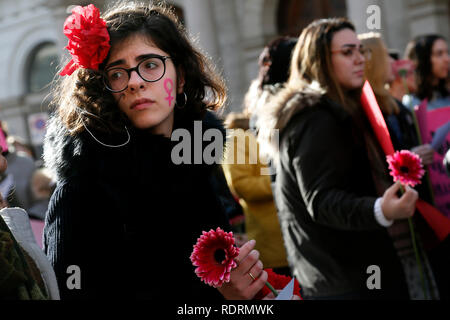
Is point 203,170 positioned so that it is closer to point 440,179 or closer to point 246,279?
point 246,279

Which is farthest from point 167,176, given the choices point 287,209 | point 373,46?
point 373,46

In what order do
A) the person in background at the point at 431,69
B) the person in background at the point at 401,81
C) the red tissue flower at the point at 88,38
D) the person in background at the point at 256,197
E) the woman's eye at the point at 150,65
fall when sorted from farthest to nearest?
1. the person in background at the point at 431,69
2. the person in background at the point at 401,81
3. the person in background at the point at 256,197
4. the woman's eye at the point at 150,65
5. the red tissue flower at the point at 88,38

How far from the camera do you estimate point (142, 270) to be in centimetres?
167

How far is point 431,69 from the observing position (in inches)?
186

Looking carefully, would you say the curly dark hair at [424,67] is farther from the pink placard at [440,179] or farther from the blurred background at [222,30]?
the pink placard at [440,179]

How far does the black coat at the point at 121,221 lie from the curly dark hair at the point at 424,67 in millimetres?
3303

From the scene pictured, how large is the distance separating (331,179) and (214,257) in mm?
1368

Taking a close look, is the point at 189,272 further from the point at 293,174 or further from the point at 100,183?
the point at 293,174

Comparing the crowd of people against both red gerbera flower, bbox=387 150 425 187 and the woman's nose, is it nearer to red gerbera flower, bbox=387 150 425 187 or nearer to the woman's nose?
the woman's nose

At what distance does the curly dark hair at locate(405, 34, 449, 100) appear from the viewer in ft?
15.3

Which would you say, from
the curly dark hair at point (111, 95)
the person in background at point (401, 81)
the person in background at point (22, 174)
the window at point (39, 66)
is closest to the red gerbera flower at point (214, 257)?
the curly dark hair at point (111, 95)

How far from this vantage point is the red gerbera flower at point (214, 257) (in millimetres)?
1388
